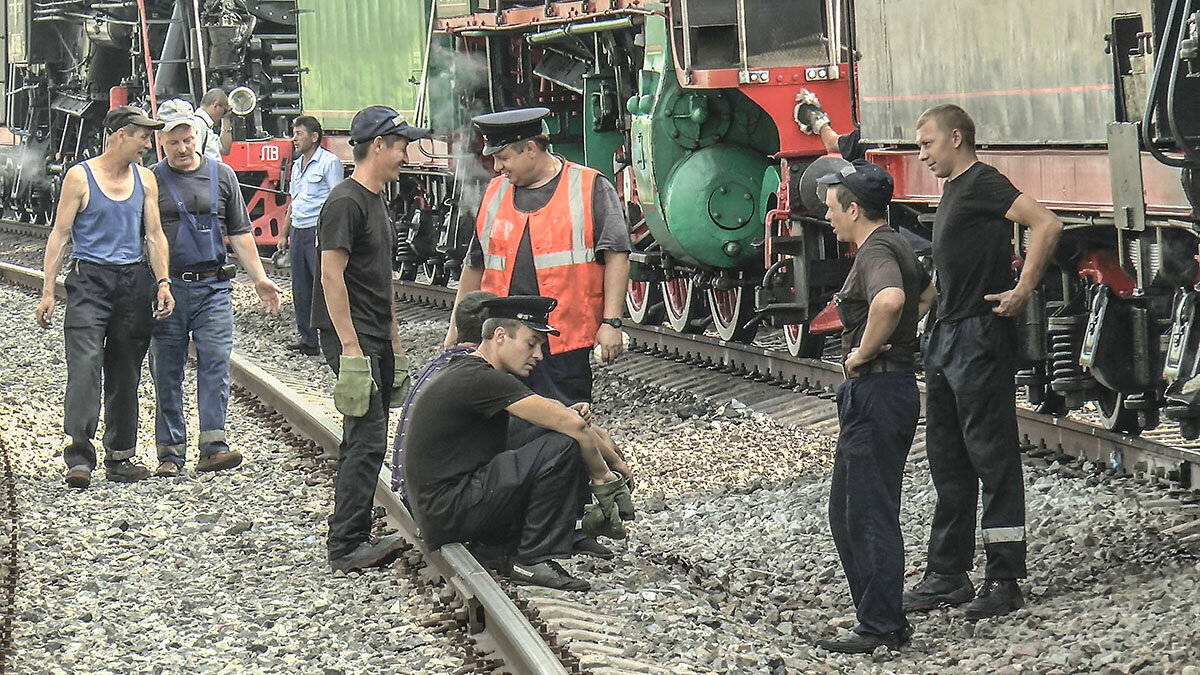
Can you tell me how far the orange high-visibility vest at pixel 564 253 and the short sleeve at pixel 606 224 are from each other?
0.08 feet

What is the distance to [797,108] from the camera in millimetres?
11227

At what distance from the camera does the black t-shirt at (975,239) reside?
254 inches

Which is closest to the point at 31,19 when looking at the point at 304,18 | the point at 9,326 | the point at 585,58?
the point at 304,18

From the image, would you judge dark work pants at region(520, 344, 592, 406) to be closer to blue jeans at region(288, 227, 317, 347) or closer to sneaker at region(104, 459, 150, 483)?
sneaker at region(104, 459, 150, 483)

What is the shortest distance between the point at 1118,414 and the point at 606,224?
9.31 feet

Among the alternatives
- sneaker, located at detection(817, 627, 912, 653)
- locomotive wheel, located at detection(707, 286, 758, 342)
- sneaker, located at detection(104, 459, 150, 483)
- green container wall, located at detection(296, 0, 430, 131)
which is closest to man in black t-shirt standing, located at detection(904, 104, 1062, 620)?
sneaker, located at detection(817, 627, 912, 653)

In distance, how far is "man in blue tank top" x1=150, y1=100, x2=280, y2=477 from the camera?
30.2 feet

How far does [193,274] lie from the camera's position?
9250 mm

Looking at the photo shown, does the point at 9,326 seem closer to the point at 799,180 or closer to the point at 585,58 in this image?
the point at 585,58

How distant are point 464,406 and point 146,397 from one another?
5826mm

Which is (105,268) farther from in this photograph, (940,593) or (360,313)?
(940,593)

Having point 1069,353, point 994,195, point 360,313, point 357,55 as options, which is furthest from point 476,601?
point 357,55

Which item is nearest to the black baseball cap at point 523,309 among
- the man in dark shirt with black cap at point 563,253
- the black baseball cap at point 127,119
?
the man in dark shirt with black cap at point 563,253

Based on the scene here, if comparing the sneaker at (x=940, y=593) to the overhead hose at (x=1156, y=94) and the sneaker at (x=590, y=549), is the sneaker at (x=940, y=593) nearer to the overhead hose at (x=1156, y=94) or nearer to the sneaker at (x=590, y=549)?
the sneaker at (x=590, y=549)
